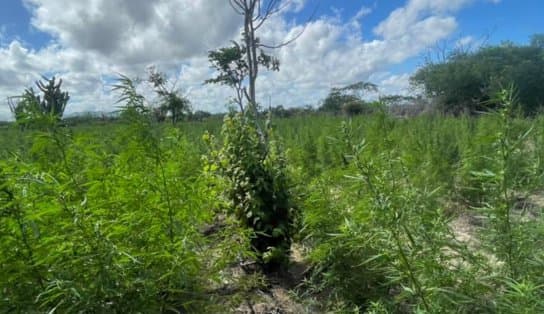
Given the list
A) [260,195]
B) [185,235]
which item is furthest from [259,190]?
[185,235]

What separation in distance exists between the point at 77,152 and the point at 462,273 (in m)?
1.56

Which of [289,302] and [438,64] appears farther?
[438,64]

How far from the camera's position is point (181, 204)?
4.74 feet

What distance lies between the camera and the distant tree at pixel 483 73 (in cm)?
1338

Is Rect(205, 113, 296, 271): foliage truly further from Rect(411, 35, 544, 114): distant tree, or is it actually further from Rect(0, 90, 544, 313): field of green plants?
Rect(411, 35, 544, 114): distant tree

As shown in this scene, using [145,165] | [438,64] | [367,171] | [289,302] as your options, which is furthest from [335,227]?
[438,64]

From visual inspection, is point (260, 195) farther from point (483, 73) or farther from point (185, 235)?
point (483, 73)

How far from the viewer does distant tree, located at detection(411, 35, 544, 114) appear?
13.4m

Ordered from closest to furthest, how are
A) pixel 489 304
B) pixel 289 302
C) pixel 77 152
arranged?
pixel 489 304
pixel 77 152
pixel 289 302

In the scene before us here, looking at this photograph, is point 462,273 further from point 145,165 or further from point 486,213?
point 145,165

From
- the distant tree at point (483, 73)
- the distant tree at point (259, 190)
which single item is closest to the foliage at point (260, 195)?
the distant tree at point (259, 190)

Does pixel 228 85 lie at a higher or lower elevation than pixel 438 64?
lower

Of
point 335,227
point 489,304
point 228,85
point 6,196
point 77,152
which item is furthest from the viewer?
point 228,85

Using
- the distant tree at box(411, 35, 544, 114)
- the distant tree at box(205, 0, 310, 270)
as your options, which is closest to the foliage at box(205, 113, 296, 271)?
the distant tree at box(205, 0, 310, 270)
